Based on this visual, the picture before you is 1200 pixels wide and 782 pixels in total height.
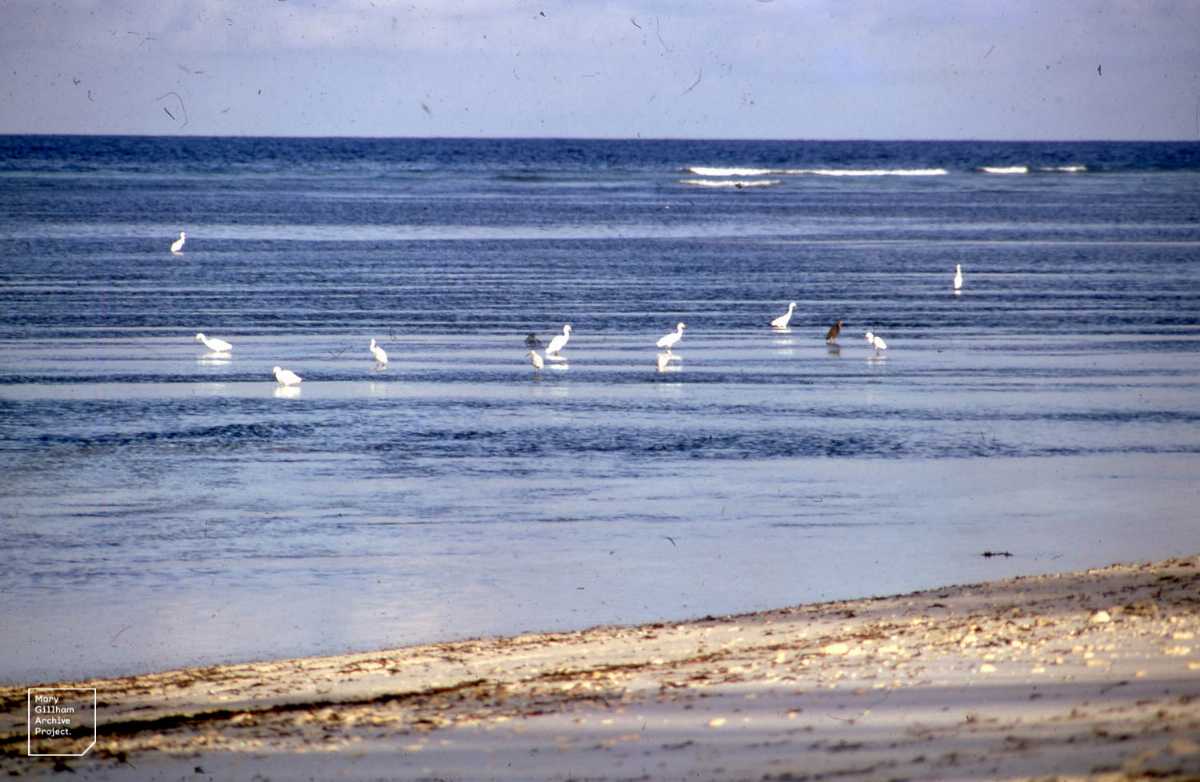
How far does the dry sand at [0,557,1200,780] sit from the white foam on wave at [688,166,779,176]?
109m

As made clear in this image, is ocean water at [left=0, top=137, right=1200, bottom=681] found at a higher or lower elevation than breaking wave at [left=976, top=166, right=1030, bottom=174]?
lower

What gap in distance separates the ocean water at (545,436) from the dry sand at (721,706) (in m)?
1.38

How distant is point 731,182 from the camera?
338ft

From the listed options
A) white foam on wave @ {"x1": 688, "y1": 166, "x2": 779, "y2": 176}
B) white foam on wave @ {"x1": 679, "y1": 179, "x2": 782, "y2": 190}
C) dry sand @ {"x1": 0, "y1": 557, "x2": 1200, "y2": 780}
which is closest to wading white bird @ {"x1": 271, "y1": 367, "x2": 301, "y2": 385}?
dry sand @ {"x1": 0, "y1": 557, "x2": 1200, "y2": 780}

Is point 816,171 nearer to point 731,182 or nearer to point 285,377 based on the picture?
point 731,182

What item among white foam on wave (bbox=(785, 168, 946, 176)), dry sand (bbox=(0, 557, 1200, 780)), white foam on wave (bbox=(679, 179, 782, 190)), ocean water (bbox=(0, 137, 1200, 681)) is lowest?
dry sand (bbox=(0, 557, 1200, 780))

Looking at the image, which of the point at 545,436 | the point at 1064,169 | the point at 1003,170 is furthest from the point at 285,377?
the point at 1064,169

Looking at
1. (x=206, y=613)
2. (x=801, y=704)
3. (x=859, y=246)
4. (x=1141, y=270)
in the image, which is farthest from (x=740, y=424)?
(x=859, y=246)

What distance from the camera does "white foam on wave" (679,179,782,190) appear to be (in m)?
98.6

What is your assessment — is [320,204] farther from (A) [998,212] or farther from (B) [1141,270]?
(B) [1141,270]

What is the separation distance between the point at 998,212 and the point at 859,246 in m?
20.6

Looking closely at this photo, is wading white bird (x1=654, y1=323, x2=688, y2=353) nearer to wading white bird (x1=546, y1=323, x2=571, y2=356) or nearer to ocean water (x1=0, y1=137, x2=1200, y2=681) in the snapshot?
ocean water (x1=0, y1=137, x2=1200, y2=681)

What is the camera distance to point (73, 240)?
153 ft

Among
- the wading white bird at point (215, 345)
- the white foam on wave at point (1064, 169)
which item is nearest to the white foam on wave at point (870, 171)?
the white foam on wave at point (1064, 169)
